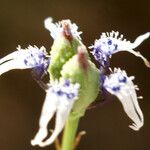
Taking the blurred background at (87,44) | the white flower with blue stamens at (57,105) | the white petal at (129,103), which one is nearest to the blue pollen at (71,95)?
the white flower with blue stamens at (57,105)

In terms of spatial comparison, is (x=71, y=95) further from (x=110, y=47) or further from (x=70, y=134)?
(x=110, y=47)

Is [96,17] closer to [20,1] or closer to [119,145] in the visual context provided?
[20,1]

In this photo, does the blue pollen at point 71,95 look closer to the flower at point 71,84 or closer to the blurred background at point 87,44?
the flower at point 71,84

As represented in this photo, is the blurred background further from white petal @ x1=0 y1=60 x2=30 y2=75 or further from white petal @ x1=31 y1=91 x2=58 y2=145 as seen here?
white petal @ x1=31 y1=91 x2=58 y2=145

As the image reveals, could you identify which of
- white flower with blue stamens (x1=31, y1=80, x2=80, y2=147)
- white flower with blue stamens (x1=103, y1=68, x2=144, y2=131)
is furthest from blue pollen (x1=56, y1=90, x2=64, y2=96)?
white flower with blue stamens (x1=103, y1=68, x2=144, y2=131)

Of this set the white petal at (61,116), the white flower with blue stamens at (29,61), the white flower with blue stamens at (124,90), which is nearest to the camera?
the white petal at (61,116)

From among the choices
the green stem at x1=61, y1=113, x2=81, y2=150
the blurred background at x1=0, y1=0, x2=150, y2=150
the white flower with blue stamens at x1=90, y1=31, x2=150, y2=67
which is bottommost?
the green stem at x1=61, y1=113, x2=81, y2=150
